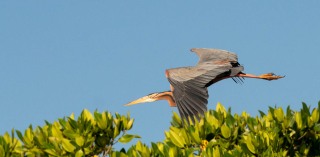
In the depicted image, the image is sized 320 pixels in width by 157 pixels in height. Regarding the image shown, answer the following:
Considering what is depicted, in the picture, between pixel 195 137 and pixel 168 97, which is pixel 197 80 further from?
pixel 195 137

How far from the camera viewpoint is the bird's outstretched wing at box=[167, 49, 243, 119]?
1217 centimetres

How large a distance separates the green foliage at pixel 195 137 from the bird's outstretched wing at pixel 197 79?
105 cm

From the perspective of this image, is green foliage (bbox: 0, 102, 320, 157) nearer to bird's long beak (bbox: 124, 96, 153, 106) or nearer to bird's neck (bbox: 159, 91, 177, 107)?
bird's neck (bbox: 159, 91, 177, 107)

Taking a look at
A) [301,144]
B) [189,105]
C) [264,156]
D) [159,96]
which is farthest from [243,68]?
[264,156]

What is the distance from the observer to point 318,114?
10758mm

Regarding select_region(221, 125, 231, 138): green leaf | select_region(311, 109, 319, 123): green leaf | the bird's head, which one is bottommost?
select_region(311, 109, 319, 123): green leaf

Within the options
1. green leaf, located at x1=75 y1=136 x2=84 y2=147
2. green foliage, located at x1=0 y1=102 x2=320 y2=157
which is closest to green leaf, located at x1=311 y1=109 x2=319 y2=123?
green foliage, located at x1=0 y1=102 x2=320 y2=157

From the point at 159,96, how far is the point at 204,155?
433cm

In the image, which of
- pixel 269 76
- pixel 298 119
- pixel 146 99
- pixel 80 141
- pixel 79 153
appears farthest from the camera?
pixel 269 76

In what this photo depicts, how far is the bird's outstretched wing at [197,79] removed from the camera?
12.2 meters

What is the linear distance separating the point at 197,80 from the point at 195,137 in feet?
9.54

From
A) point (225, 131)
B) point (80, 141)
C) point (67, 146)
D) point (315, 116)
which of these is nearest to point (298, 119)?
point (315, 116)

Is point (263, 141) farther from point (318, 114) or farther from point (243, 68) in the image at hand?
point (243, 68)

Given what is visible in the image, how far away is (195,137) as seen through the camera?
33.8ft
